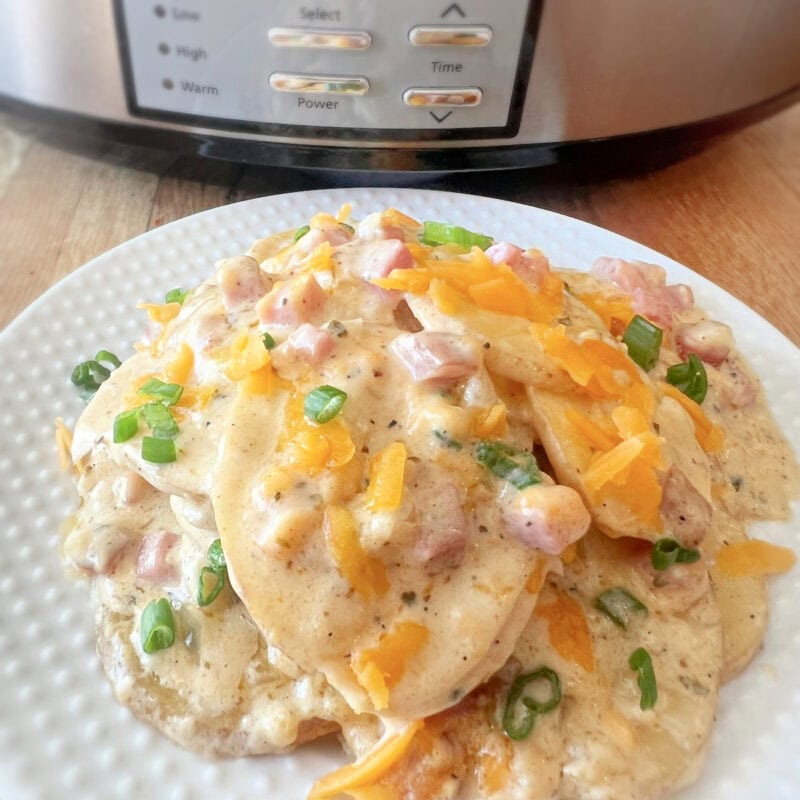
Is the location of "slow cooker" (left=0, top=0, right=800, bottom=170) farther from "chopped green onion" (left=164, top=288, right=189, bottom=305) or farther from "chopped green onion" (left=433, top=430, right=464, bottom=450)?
"chopped green onion" (left=433, top=430, right=464, bottom=450)

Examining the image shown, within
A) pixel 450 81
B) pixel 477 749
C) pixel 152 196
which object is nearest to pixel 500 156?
pixel 450 81

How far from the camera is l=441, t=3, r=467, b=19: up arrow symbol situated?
153 cm

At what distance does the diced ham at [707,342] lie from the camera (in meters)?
1.40

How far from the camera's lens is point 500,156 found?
6.00ft

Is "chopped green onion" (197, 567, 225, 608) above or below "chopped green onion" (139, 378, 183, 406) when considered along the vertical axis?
below

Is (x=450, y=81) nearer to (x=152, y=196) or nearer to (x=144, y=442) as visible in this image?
(x=152, y=196)

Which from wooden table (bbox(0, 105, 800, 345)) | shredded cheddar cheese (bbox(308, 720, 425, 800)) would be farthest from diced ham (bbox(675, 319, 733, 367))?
shredded cheddar cheese (bbox(308, 720, 425, 800))

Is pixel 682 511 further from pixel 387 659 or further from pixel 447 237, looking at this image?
pixel 447 237

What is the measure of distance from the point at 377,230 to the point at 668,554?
0.65m

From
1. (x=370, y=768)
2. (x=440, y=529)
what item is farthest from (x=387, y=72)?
(x=370, y=768)

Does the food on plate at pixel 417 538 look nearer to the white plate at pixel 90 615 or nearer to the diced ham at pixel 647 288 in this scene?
the white plate at pixel 90 615

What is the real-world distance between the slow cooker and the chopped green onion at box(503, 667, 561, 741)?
1.21 metres

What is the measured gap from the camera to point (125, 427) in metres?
1.05

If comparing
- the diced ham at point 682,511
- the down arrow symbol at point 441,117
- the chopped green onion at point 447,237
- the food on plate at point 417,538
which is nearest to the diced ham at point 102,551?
the food on plate at point 417,538
